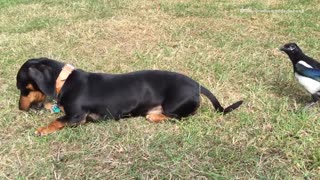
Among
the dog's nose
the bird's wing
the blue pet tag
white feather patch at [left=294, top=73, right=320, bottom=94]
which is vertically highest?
the bird's wing

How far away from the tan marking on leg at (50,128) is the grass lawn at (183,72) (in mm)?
50

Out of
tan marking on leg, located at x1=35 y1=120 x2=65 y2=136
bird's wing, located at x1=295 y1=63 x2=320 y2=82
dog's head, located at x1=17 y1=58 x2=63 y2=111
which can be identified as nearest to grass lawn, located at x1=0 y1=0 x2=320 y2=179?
tan marking on leg, located at x1=35 y1=120 x2=65 y2=136

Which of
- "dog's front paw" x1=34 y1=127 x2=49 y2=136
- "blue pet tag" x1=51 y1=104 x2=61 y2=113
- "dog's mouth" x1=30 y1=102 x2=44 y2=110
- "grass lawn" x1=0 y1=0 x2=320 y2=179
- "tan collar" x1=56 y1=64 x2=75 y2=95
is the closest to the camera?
"grass lawn" x1=0 y1=0 x2=320 y2=179

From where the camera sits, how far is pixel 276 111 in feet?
12.7

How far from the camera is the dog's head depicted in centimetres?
369

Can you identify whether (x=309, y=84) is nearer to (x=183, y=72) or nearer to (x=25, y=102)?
(x=183, y=72)

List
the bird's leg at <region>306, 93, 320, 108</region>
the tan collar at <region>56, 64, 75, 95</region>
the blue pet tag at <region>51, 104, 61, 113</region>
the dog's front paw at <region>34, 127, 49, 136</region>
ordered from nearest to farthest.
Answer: the dog's front paw at <region>34, 127, 49, 136</region>
the tan collar at <region>56, 64, 75, 95</region>
the bird's leg at <region>306, 93, 320, 108</region>
the blue pet tag at <region>51, 104, 61, 113</region>

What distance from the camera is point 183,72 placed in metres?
5.03

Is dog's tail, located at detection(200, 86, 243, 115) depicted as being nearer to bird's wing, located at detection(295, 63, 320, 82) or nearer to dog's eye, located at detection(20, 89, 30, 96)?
bird's wing, located at detection(295, 63, 320, 82)

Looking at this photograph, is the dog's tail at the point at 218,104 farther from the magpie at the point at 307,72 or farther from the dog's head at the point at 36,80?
the dog's head at the point at 36,80

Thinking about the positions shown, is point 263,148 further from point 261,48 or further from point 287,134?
point 261,48

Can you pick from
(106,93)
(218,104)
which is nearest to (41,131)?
(106,93)

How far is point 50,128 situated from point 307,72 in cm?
227

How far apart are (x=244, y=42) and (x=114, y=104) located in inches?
109
